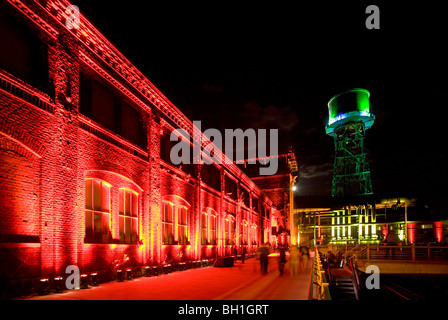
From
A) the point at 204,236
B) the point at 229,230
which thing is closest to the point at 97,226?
the point at 204,236

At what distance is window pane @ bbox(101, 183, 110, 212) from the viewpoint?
40.9 feet

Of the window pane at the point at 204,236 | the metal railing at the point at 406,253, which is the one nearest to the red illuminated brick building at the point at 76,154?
the window pane at the point at 204,236

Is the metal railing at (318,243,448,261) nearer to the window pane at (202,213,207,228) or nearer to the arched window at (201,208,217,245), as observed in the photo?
the arched window at (201,208,217,245)

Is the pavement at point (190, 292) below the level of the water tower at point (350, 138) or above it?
below

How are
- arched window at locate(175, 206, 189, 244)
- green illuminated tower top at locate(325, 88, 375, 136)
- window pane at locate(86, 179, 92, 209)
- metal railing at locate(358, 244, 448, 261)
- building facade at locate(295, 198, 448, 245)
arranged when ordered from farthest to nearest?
1. green illuminated tower top at locate(325, 88, 375, 136)
2. building facade at locate(295, 198, 448, 245)
3. metal railing at locate(358, 244, 448, 261)
4. arched window at locate(175, 206, 189, 244)
5. window pane at locate(86, 179, 92, 209)

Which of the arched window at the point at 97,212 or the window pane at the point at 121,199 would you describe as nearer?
the arched window at the point at 97,212

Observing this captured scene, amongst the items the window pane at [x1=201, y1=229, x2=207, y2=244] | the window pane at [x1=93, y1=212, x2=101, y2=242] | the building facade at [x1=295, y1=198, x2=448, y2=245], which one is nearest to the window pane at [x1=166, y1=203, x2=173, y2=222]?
the window pane at [x1=201, y1=229, x2=207, y2=244]

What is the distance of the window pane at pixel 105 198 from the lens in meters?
12.5

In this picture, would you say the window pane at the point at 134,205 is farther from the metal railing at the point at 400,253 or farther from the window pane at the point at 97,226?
the metal railing at the point at 400,253

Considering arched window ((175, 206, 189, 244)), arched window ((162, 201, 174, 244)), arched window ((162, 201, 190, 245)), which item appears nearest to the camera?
arched window ((162, 201, 174, 244))

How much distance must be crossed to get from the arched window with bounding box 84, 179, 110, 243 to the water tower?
134 ft

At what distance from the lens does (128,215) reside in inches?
558

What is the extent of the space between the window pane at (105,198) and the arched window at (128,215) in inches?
32.5
